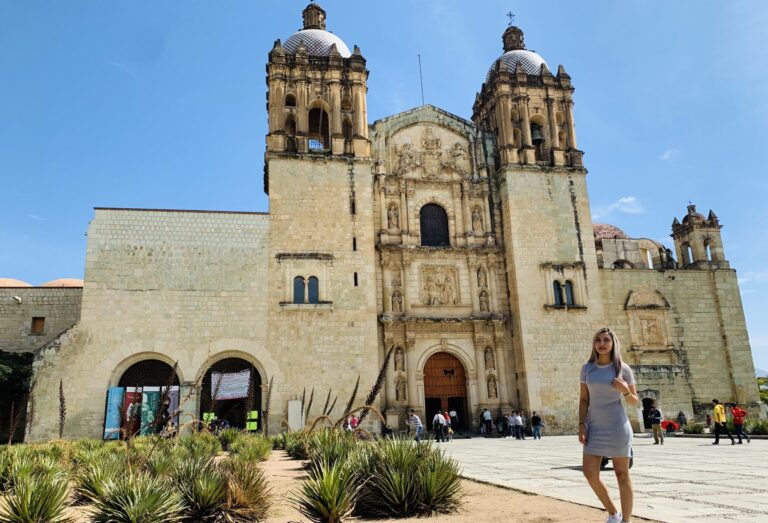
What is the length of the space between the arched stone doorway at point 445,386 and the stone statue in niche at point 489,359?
1074 mm

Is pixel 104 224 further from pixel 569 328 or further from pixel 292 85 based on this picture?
pixel 569 328

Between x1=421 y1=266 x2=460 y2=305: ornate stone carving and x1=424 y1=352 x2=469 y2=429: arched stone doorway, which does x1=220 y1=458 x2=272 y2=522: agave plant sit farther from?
x1=421 y1=266 x2=460 y2=305: ornate stone carving

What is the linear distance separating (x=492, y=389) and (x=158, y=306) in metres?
14.1

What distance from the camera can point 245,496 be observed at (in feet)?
22.4

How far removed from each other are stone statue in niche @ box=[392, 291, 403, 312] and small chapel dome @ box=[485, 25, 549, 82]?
1355 cm

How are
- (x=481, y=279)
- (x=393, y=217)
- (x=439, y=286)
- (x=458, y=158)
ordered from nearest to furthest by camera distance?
(x=439, y=286) < (x=481, y=279) < (x=393, y=217) < (x=458, y=158)

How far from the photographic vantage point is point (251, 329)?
22.9 metres

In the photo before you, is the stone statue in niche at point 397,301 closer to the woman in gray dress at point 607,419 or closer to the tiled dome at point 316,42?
the tiled dome at point 316,42

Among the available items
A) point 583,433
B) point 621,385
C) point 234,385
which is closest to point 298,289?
point 234,385

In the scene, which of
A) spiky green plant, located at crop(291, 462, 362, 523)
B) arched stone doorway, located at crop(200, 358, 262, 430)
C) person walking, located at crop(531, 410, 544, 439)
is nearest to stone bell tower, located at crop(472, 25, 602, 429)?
person walking, located at crop(531, 410, 544, 439)

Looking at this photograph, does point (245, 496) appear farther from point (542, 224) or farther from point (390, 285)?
point (542, 224)

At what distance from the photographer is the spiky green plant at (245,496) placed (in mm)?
6695

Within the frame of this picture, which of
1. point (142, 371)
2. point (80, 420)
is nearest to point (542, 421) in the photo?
point (142, 371)

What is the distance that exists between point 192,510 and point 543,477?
558 centimetres
